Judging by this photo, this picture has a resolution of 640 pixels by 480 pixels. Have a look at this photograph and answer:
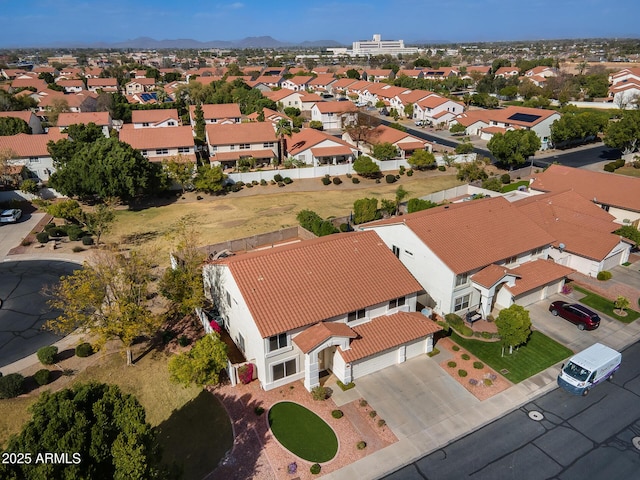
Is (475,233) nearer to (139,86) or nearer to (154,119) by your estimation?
(154,119)

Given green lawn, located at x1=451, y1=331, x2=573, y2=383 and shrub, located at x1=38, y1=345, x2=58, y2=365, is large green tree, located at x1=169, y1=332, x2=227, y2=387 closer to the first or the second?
shrub, located at x1=38, y1=345, x2=58, y2=365

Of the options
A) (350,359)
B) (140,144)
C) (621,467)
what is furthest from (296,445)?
(140,144)

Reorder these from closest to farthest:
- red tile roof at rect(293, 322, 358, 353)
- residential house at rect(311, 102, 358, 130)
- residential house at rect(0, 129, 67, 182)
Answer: red tile roof at rect(293, 322, 358, 353) < residential house at rect(0, 129, 67, 182) < residential house at rect(311, 102, 358, 130)

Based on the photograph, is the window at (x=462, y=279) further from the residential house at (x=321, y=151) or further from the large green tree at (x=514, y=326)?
the residential house at (x=321, y=151)

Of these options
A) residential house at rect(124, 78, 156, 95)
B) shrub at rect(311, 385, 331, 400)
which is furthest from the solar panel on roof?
residential house at rect(124, 78, 156, 95)

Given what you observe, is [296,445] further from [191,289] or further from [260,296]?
[191,289]

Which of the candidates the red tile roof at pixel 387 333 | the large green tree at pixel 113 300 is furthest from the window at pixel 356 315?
the large green tree at pixel 113 300

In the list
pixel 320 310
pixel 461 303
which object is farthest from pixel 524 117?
pixel 320 310
